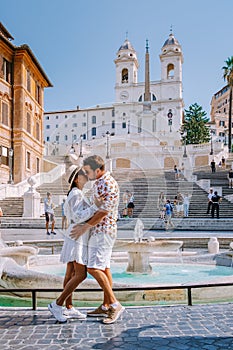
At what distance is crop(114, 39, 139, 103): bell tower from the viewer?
3342 inches

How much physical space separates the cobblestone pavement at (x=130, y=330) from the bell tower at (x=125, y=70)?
3214 inches

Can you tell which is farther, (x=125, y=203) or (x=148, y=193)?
(x=148, y=193)

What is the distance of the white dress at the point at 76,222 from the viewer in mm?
4086

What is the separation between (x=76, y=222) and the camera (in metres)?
4.08

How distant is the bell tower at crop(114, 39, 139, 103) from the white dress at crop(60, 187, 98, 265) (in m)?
81.7

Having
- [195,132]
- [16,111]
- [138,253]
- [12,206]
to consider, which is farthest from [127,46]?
[138,253]

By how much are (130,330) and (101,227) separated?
3.44ft

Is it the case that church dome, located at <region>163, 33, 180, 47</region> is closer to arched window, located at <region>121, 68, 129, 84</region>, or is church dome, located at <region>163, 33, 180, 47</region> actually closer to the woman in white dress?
arched window, located at <region>121, 68, 129, 84</region>

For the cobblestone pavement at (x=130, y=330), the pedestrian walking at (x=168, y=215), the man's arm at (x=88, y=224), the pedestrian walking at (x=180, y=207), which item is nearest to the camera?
the cobblestone pavement at (x=130, y=330)

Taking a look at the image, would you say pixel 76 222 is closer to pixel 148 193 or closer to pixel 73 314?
pixel 73 314

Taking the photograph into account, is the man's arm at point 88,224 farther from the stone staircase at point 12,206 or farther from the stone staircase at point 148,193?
the stone staircase at point 12,206

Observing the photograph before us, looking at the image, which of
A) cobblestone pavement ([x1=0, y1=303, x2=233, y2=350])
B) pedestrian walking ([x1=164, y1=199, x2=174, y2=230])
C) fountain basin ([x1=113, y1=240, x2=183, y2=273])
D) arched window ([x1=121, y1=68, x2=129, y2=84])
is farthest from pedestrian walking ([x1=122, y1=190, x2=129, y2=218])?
arched window ([x1=121, y1=68, x2=129, y2=84])

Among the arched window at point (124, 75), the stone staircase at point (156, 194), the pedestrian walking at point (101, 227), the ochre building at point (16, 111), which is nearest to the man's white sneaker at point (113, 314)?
the pedestrian walking at point (101, 227)

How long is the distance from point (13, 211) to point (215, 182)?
47.8 feet
